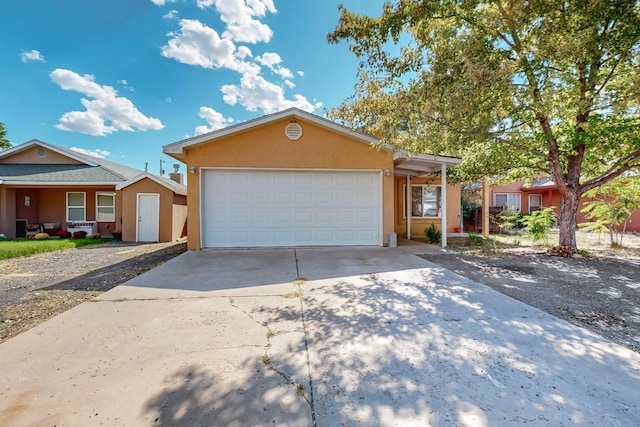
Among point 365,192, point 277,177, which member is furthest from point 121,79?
point 365,192

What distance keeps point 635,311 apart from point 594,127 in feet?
17.1

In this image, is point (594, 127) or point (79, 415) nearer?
point (79, 415)

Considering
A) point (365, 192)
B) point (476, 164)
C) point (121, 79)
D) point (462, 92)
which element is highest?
point (121, 79)

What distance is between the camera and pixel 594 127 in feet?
22.0

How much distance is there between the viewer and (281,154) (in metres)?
8.42

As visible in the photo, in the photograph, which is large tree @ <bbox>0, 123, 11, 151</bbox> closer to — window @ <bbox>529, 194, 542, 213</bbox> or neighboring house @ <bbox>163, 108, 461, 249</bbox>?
neighboring house @ <bbox>163, 108, 461, 249</bbox>

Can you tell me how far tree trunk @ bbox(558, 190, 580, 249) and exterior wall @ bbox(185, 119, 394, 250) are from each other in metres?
4.93

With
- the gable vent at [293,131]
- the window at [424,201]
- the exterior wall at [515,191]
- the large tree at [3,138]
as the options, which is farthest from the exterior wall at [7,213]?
the exterior wall at [515,191]

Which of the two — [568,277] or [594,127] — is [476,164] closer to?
[594,127]

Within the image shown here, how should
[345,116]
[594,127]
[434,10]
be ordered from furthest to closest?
[345,116]
[594,127]
[434,10]

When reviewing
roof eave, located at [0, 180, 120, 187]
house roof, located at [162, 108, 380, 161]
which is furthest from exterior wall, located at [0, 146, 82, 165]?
house roof, located at [162, 108, 380, 161]

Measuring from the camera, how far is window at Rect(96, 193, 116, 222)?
13.1 m

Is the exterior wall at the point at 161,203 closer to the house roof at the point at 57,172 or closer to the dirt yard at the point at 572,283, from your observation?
the house roof at the point at 57,172

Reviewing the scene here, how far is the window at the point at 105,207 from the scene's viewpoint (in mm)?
13055
